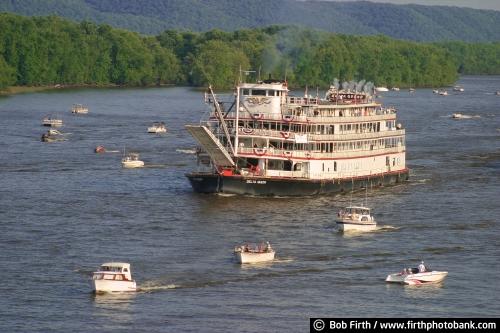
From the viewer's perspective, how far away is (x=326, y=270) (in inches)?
3022

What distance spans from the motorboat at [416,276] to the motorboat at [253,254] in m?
7.67

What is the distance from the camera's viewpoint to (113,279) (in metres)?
69.5

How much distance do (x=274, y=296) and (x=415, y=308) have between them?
281 inches

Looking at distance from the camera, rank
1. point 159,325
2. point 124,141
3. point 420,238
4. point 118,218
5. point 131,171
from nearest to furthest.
A: point 159,325 → point 420,238 → point 118,218 → point 131,171 → point 124,141

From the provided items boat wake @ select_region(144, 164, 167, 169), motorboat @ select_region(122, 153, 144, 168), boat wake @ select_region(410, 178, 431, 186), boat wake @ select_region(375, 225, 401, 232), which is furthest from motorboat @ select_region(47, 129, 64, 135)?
boat wake @ select_region(375, 225, 401, 232)

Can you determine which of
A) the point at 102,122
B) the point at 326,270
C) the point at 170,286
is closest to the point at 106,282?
the point at 170,286

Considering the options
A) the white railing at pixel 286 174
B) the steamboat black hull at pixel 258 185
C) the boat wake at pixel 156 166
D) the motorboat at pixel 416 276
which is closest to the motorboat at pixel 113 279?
the motorboat at pixel 416 276

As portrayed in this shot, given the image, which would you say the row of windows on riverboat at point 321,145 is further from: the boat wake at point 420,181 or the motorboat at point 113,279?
the motorboat at point 113,279

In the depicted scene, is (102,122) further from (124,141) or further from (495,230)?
(495,230)

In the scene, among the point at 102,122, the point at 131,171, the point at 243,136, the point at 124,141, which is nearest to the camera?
the point at 243,136

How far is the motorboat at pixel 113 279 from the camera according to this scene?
228 feet

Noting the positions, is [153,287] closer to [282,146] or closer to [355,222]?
[355,222]

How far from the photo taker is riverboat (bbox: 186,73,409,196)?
103 m

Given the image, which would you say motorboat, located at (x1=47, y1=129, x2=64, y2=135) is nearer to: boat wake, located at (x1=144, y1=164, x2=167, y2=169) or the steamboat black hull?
boat wake, located at (x1=144, y1=164, x2=167, y2=169)
